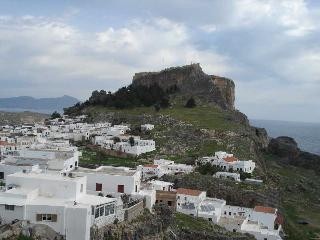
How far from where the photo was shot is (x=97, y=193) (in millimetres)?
37344

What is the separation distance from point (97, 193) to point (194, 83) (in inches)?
3271

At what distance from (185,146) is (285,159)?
107ft

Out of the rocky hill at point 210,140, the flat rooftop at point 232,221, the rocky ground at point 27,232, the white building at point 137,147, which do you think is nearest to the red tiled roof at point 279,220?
the rocky hill at point 210,140

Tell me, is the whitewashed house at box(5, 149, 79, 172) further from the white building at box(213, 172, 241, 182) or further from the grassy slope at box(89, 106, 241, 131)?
the grassy slope at box(89, 106, 241, 131)

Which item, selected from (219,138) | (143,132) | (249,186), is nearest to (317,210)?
(249,186)

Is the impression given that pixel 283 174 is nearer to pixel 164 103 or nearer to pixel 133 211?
pixel 164 103

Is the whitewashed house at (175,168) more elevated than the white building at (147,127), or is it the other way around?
the white building at (147,127)

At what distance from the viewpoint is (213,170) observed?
68250 mm

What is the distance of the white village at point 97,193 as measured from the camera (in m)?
28.3

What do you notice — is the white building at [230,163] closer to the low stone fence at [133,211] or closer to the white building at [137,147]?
the white building at [137,147]

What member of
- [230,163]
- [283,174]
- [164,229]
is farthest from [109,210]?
[283,174]

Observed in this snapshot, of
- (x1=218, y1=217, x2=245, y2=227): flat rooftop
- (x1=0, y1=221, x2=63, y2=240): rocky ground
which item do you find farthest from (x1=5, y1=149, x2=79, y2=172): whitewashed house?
(x1=218, y1=217, x2=245, y2=227): flat rooftop

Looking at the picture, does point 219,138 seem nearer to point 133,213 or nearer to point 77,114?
point 77,114

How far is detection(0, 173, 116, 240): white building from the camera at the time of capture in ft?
92.7
